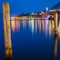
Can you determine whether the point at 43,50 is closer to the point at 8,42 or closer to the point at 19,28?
the point at 19,28

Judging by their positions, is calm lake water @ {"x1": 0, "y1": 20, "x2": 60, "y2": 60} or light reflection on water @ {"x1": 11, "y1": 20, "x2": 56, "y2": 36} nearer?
calm lake water @ {"x1": 0, "y1": 20, "x2": 60, "y2": 60}

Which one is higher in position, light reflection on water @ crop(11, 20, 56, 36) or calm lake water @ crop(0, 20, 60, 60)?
light reflection on water @ crop(11, 20, 56, 36)

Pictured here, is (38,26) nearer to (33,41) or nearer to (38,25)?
(38,25)

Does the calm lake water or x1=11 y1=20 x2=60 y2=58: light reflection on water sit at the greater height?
x1=11 y1=20 x2=60 y2=58: light reflection on water

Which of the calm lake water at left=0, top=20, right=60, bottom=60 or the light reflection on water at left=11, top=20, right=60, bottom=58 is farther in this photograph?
the light reflection on water at left=11, top=20, right=60, bottom=58

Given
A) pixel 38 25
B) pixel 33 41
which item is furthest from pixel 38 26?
pixel 33 41

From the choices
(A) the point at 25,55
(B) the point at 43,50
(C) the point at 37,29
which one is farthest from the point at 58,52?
(C) the point at 37,29

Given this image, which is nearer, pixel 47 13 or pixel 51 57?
pixel 51 57

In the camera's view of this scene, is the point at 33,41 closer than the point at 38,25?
Yes
